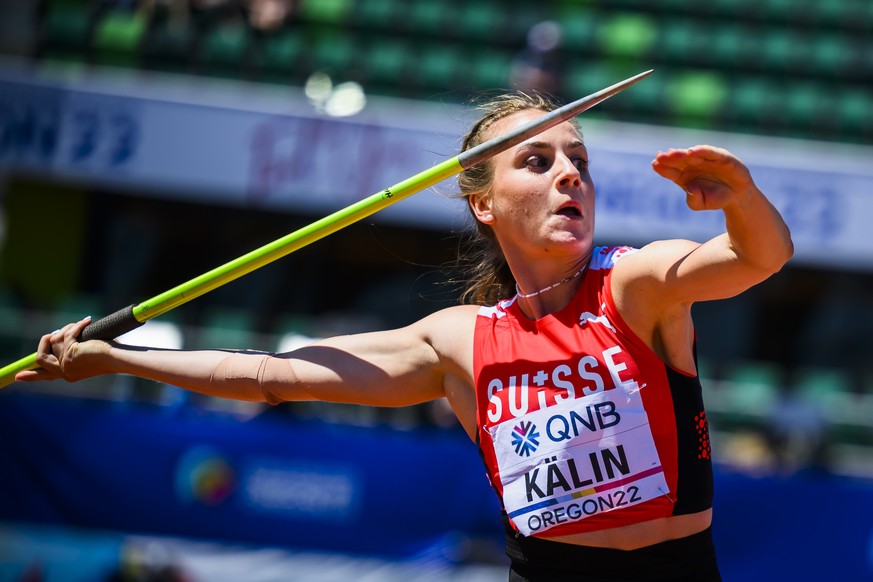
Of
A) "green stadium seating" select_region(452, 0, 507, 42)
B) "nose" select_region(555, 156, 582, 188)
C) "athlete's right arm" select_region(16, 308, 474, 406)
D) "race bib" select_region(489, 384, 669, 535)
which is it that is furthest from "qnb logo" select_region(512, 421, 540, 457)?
"green stadium seating" select_region(452, 0, 507, 42)

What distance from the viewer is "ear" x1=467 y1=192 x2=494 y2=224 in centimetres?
264

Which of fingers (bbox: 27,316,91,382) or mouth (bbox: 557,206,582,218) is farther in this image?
fingers (bbox: 27,316,91,382)

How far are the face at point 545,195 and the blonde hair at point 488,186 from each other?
85 mm

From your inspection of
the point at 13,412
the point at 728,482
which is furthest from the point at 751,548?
the point at 13,412

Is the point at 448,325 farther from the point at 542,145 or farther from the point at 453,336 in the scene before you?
the point at 542,145

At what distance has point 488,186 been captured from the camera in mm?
2635

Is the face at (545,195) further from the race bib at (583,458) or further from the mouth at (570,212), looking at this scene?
the race bib at (583,458)

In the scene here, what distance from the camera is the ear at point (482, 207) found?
2.64 metres

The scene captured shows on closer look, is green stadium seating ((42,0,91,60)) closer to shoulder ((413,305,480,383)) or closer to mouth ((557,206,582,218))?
shoulder ((413,305,480,383))

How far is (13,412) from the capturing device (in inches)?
229

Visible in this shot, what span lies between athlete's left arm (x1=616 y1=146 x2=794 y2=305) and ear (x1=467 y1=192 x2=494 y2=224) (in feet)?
2.04

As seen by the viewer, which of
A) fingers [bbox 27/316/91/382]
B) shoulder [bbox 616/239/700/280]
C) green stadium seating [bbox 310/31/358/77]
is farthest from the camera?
green stadium seating [bbox 310/31/358/77]

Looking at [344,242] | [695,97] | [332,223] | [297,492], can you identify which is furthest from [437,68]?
[332,223]

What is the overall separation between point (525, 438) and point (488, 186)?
0.67 m
